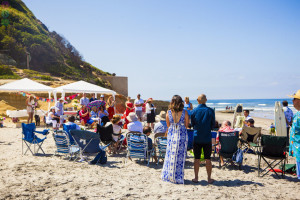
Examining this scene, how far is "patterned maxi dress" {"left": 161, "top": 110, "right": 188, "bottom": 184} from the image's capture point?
4461 mm

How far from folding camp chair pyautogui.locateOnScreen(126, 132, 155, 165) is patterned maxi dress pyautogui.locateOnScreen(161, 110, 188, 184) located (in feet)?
3.94

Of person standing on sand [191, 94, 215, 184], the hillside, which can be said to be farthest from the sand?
the hillside

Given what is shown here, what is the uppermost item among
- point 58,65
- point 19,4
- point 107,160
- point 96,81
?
point 19,4

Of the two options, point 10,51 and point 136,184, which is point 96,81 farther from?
point 136,184

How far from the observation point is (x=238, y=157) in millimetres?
5559

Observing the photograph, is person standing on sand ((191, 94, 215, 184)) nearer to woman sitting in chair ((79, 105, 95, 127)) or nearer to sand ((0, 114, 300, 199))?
sand ((0, 114, 300, 199))

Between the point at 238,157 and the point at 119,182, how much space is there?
2651 millimetres

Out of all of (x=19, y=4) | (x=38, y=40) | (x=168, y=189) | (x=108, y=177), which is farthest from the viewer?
(x=19, y=4)

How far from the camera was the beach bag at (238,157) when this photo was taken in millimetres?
5551

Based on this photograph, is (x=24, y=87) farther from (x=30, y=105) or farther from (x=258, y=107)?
(x=258, y=107)

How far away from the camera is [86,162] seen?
605cm

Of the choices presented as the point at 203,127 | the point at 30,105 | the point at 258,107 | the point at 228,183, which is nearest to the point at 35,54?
the point at 30,105

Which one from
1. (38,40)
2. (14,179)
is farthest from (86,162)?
(38,40)

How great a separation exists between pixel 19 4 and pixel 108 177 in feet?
187
